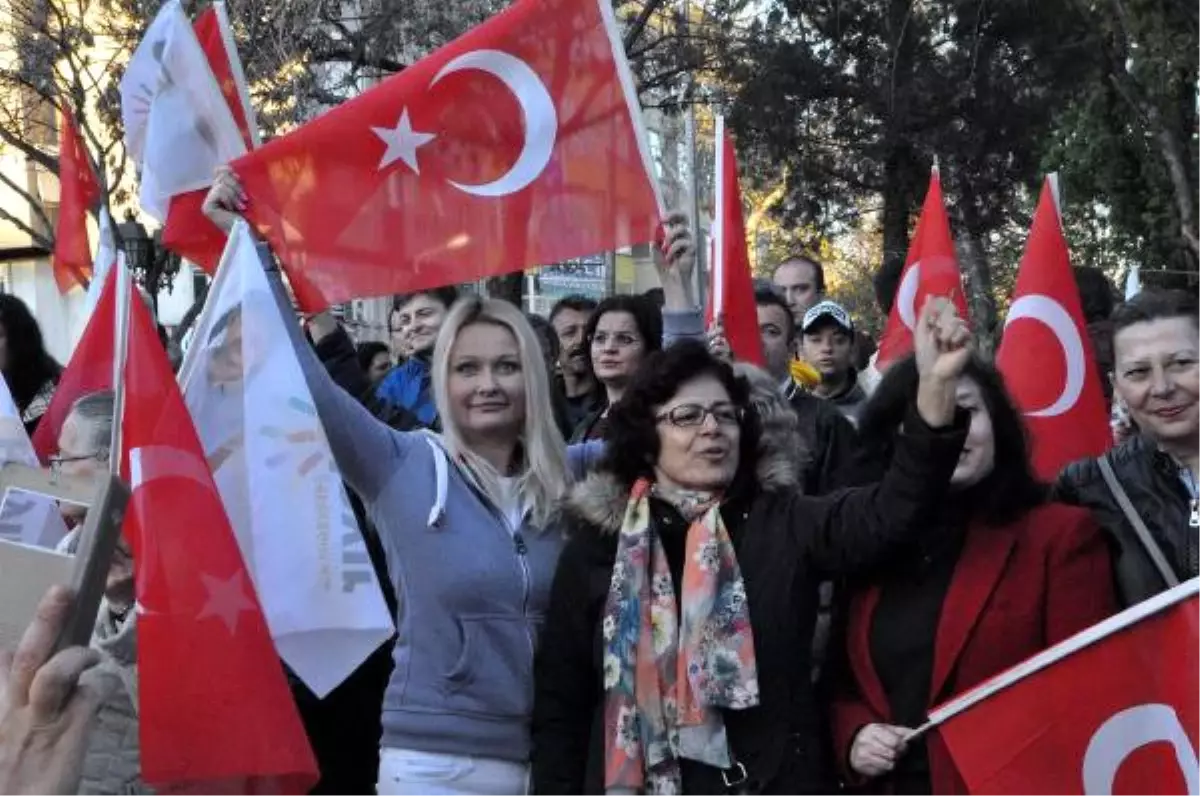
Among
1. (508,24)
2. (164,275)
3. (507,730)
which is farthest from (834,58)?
(507,730)

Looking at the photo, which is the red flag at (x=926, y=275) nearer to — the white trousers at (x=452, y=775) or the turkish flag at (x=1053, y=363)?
the turkish flag at (x=1053, y=363)

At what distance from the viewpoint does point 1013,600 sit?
10.7ft

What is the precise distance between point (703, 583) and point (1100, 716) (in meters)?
0.79

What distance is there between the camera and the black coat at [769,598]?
128 inches

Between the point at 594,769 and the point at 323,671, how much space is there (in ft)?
2.10

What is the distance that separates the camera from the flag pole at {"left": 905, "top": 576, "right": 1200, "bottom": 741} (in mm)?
2965

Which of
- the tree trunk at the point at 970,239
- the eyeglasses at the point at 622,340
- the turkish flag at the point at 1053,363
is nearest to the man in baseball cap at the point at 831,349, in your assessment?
the turkish flag at the point at 1053,363

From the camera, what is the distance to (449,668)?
3.60m

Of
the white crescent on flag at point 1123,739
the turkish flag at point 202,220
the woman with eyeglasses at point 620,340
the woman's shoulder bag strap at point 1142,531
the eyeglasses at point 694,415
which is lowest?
the white crescent on flag at point 1123,739

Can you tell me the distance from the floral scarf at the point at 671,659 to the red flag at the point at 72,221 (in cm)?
568

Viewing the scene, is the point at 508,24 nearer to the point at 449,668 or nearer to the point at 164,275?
the point at 449,668

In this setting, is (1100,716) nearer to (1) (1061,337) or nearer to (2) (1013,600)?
(2) (1013,600)

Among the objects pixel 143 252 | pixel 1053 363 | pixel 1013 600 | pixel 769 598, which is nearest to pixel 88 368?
pixel 769 598

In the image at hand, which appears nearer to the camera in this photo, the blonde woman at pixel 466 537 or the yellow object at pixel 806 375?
the blonde woman at pixel 466 537
